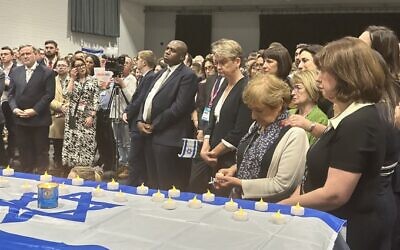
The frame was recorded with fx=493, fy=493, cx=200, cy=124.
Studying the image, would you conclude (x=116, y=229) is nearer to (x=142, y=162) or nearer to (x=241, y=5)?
(x=142, y=162)

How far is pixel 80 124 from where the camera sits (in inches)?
196

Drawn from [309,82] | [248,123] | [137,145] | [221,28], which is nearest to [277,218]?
[309,82]

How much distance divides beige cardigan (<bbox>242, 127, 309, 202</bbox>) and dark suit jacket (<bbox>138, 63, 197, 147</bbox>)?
1831 millimetres

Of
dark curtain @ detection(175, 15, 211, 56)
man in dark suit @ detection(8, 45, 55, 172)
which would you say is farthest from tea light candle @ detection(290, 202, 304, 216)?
dark curtain @ detection(175, 15, 211, 56)

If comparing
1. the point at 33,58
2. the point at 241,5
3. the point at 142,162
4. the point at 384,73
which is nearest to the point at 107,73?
the point at 33,58

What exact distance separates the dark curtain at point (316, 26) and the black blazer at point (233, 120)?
10062 millimetres

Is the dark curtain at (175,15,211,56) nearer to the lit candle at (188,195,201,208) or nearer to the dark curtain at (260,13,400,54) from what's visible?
the dark curtain at (260,13,400,54)

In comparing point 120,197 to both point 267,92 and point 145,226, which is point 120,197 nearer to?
point 145,226

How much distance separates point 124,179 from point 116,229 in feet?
13.0

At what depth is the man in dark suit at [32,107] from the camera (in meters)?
5.12

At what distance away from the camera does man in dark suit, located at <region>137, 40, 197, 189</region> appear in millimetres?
3920

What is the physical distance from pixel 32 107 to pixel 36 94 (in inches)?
5.6

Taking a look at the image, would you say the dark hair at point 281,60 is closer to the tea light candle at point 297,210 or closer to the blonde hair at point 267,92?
the blonde hair at point 267,92

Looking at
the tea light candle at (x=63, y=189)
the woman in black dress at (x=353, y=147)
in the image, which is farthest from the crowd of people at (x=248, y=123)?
the tea light candle at (x=63, y=189)
